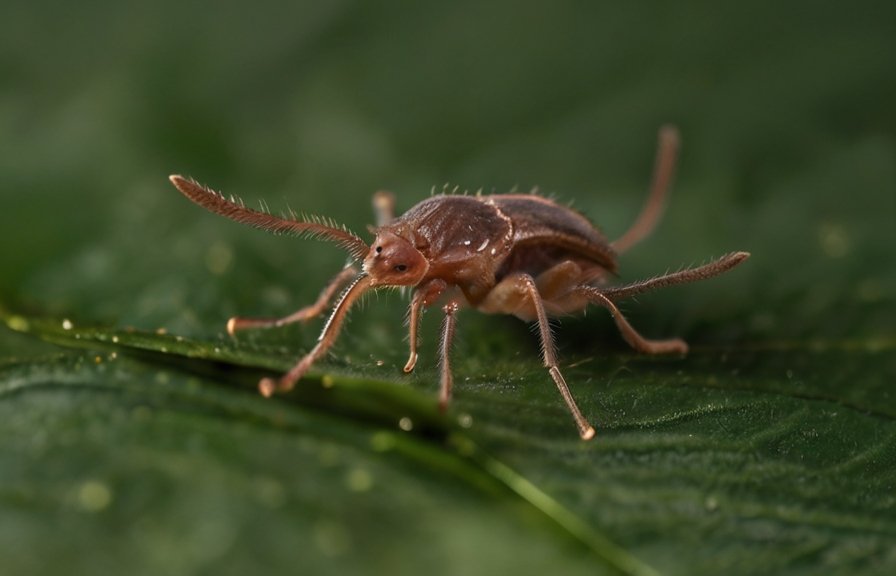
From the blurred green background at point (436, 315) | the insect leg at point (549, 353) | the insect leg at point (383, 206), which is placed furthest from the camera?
the insect leg at point (383, 206)

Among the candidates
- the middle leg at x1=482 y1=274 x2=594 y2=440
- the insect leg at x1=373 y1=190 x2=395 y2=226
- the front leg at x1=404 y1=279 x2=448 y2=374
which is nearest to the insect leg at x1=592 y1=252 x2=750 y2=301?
the middle leg at x1=482 y1=274 x2=594 y2=440

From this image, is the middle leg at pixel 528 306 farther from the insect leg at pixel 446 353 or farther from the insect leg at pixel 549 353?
the insect leg at pixel 446 353

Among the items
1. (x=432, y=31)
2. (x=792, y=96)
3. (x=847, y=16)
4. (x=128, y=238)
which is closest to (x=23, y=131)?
(x=128, y=238)

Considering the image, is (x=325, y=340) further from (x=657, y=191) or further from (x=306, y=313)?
(x=657, y=191)

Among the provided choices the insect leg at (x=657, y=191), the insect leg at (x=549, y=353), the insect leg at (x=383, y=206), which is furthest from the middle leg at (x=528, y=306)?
the insect leg at (x=657, y=191)

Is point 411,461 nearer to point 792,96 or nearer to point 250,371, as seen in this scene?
point 250,371

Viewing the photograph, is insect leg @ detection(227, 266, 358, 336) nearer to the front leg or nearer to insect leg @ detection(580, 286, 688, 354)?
the front leg

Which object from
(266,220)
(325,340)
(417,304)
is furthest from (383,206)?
(325,340)
